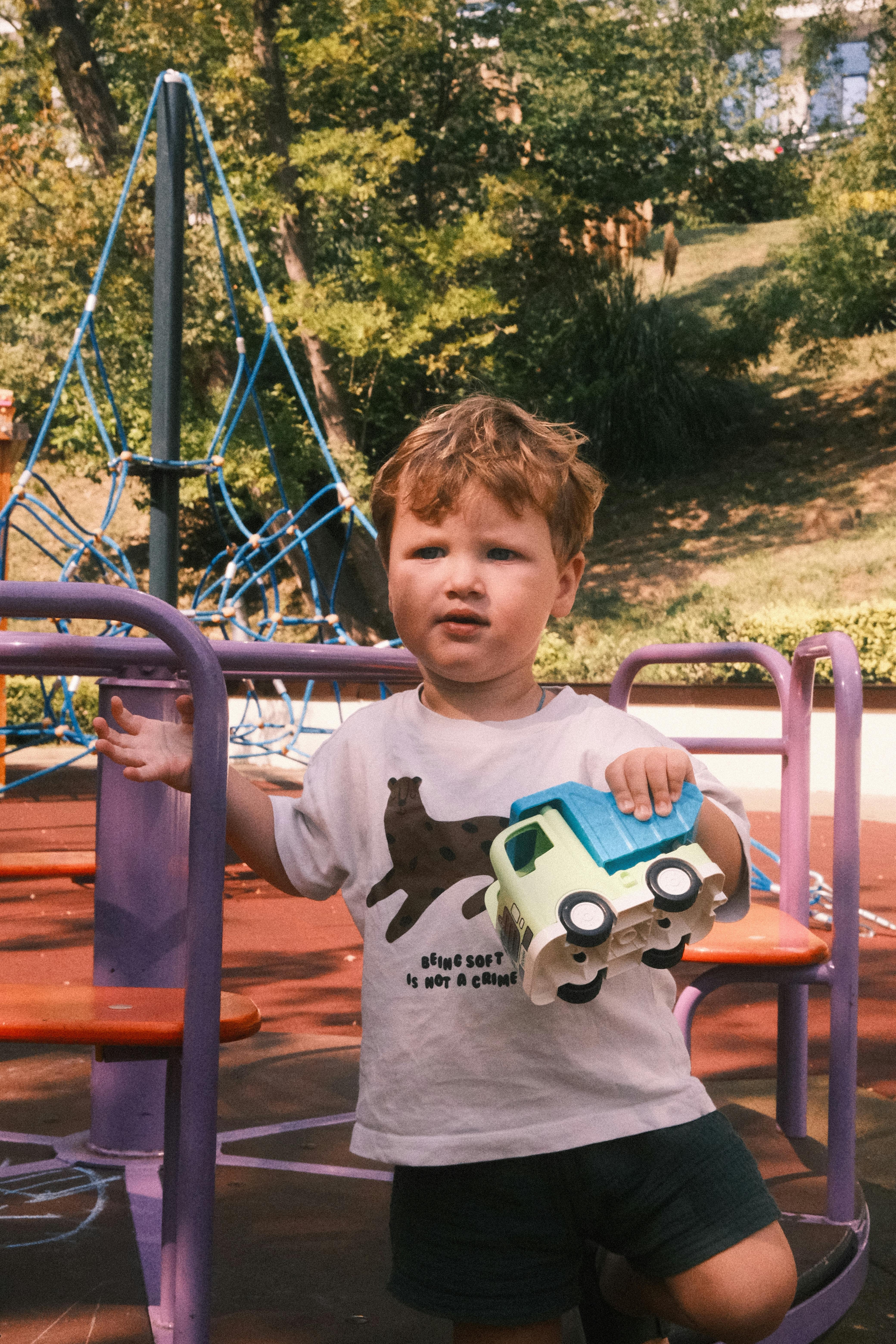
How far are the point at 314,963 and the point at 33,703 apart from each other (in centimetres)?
941

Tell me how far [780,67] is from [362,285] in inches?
507

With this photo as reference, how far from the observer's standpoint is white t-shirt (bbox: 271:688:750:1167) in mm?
1406

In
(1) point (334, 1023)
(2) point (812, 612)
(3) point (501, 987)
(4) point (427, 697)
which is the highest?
(4) point (427, 697)

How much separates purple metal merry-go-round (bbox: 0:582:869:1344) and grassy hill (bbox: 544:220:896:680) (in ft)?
40.5

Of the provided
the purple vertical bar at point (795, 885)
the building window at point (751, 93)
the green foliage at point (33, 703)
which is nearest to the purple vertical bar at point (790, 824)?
the purple vertical bar at point (795, 885)

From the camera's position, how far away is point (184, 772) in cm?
149

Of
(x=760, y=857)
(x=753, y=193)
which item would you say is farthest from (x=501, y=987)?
(x=753, y=193)

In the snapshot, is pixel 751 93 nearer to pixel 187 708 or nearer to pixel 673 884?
pixel 187 708

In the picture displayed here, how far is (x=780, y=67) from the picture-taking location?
84.6 feet

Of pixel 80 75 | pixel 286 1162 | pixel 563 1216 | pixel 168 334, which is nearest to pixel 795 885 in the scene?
pixel 286 1162

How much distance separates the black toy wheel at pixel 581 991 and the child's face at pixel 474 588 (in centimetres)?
42

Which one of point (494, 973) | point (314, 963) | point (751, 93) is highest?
point (751, 93)

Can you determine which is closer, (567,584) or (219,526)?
(567,584)

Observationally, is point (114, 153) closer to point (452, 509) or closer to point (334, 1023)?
point (334, 1023)
